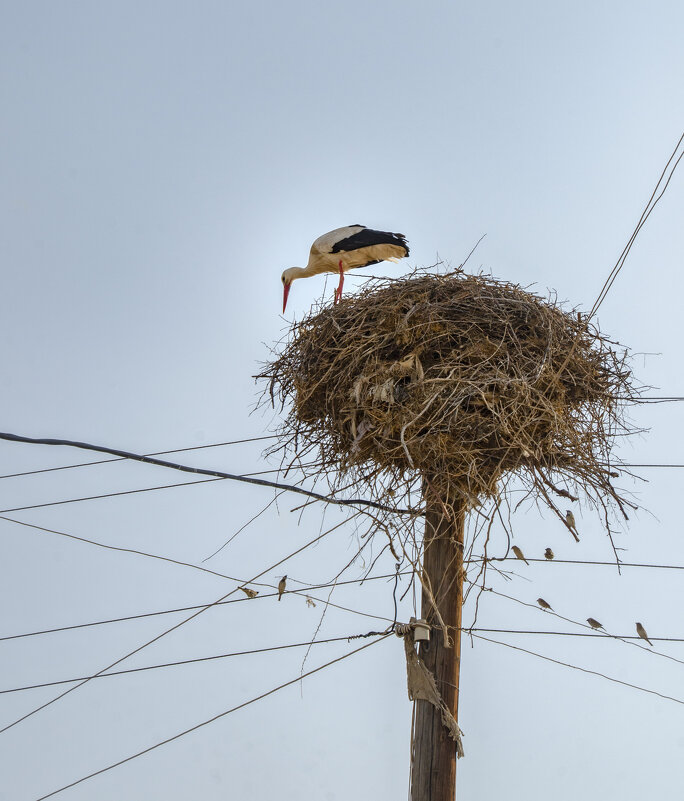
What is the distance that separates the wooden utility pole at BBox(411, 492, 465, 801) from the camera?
12.1ft

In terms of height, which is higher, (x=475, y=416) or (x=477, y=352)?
(x=477, y=352)

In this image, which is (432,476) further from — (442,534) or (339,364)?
(339,364)

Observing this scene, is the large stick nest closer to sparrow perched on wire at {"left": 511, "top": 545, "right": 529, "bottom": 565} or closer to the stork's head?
→ sparrow perched on wire at {"left": 511, "top": 545, "right": 529, "bottom": 565}

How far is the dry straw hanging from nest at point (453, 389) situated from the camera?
3793mm

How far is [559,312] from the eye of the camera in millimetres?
4266

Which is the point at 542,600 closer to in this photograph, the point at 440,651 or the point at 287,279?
the point at 440,651

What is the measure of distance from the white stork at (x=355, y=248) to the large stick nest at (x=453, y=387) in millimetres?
2802

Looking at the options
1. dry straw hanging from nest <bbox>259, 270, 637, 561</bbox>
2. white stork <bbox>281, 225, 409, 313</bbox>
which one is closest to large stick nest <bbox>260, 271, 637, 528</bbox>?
dry straw hanging from nest <bbox>259, 270, 637, 561</bbox>

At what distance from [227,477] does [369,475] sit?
1.26 m

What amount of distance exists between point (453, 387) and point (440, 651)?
112 cm

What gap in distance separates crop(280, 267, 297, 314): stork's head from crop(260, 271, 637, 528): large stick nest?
3.40 m

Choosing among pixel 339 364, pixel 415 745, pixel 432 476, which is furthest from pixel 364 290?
pixel 415 745

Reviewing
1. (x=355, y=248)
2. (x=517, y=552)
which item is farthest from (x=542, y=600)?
(x=355, y=248)

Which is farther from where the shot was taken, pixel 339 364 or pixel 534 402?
pixel 339 364
